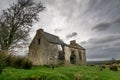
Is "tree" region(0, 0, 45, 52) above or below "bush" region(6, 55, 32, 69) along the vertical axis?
above

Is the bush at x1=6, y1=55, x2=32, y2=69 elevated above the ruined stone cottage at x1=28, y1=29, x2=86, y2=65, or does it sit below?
below

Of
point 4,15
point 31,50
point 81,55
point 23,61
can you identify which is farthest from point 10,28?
point 81,55

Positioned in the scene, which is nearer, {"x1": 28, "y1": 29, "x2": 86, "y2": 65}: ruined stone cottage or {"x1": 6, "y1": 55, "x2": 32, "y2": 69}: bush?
{"x1": 6, "y1": 55, "x2": 32, "y2": 69}: bush

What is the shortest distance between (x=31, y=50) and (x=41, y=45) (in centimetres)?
351

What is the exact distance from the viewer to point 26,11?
1086 inches

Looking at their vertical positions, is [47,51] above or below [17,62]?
above

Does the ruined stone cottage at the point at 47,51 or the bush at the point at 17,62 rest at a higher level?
the ruined stone cottage at the point at 47,51

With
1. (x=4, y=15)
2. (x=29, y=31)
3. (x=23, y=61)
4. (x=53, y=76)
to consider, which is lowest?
(x=53, y=76)

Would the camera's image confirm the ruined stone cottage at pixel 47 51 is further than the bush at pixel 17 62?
Yes

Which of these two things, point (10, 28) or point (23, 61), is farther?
point (10, 28)

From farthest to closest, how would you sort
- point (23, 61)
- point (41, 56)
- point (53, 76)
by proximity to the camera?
point (41, 56) → point (23, 61) → point (53, 76)

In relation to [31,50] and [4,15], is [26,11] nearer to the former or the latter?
[4,15]

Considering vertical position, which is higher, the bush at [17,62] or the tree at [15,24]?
the tree at [15,24]

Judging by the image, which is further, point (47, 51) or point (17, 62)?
point (47, 51)
